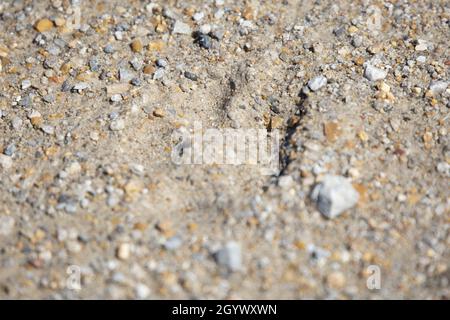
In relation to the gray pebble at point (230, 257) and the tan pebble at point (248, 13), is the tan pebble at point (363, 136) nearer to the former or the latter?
the gray pebble at point (230, 257)

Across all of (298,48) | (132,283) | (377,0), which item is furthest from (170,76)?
(377,0)

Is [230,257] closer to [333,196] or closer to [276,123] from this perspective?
[333,196]

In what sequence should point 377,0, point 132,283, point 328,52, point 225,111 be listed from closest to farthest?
point 132,283, point 225,111, point 328,52, point 377,0

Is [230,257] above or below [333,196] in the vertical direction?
below

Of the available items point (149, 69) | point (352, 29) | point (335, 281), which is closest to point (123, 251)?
point (335, 281)

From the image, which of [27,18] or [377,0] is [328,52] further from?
[27,18]

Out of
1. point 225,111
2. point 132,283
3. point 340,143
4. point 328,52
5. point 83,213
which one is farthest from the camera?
point 328,52

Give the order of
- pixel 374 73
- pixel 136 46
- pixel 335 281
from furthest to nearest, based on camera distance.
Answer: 1. pixel 136 46
2. pixel 374 73
3. pixel 335 281

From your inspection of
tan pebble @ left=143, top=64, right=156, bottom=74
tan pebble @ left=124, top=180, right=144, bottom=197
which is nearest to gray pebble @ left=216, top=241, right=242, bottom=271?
tan pebble @ left=124, top=180, right=144, bottom=197
